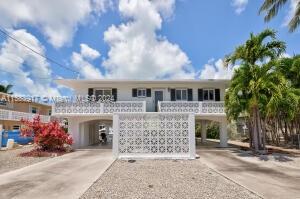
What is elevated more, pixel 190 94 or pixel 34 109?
pixel 190 94

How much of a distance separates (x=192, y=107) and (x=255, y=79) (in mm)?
6504

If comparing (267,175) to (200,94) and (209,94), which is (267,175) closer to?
(200,94)

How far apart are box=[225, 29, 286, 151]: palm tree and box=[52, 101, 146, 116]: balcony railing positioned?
26.1ft

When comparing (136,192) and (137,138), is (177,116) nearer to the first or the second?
(137,138)

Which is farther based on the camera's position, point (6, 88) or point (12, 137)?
point (6, 88)

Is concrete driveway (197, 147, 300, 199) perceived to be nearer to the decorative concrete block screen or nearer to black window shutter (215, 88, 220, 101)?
the decorative concrete block screen

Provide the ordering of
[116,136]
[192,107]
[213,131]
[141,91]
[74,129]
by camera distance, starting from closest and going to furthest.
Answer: [116,136] → [192,107] → [74,129] → [141,91] → [213,131]

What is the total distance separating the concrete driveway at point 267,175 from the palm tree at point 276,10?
9232 millimetres

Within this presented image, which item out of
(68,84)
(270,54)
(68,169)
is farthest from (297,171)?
(68,84)

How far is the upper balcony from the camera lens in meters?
21.8

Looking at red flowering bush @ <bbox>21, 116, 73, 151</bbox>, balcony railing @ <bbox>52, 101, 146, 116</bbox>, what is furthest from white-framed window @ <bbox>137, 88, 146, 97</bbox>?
red flowering bush @ <bbox>21, 116, 73, 151</bbox>

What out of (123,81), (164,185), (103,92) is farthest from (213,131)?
(164,185)

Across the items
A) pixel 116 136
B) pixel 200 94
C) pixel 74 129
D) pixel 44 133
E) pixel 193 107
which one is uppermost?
pixel 200 94

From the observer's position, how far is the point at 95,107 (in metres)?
21.8
